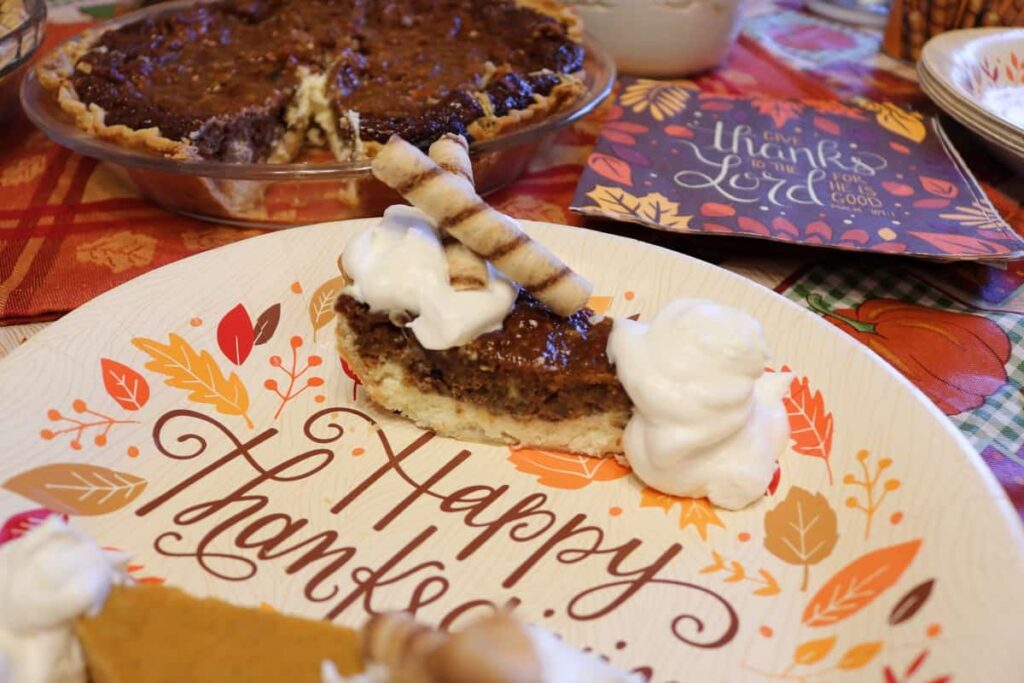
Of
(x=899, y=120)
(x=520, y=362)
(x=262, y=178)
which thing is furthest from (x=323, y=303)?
(x=899, y=120)

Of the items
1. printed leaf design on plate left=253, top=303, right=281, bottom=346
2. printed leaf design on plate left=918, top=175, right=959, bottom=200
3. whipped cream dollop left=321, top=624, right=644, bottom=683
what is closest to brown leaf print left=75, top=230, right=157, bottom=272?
printed leaf design on plate left=253, top=303, right=281, bottom=346

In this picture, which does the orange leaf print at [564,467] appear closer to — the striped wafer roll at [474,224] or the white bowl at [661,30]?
the striped wafer roll at [474,224]

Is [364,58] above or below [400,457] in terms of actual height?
above

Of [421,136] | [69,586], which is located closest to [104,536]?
[69,586]

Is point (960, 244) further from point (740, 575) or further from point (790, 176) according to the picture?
point (740, 575)

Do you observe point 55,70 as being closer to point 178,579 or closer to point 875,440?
point 178,579

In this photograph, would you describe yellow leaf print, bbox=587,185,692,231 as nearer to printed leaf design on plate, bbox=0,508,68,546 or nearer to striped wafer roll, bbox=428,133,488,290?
striped wafer roll, bbox=428,133,488,290

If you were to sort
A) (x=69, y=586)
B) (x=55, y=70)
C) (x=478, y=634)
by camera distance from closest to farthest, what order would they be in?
(x=478, y=634), (x=69, y=586), (x=55, y=70)
